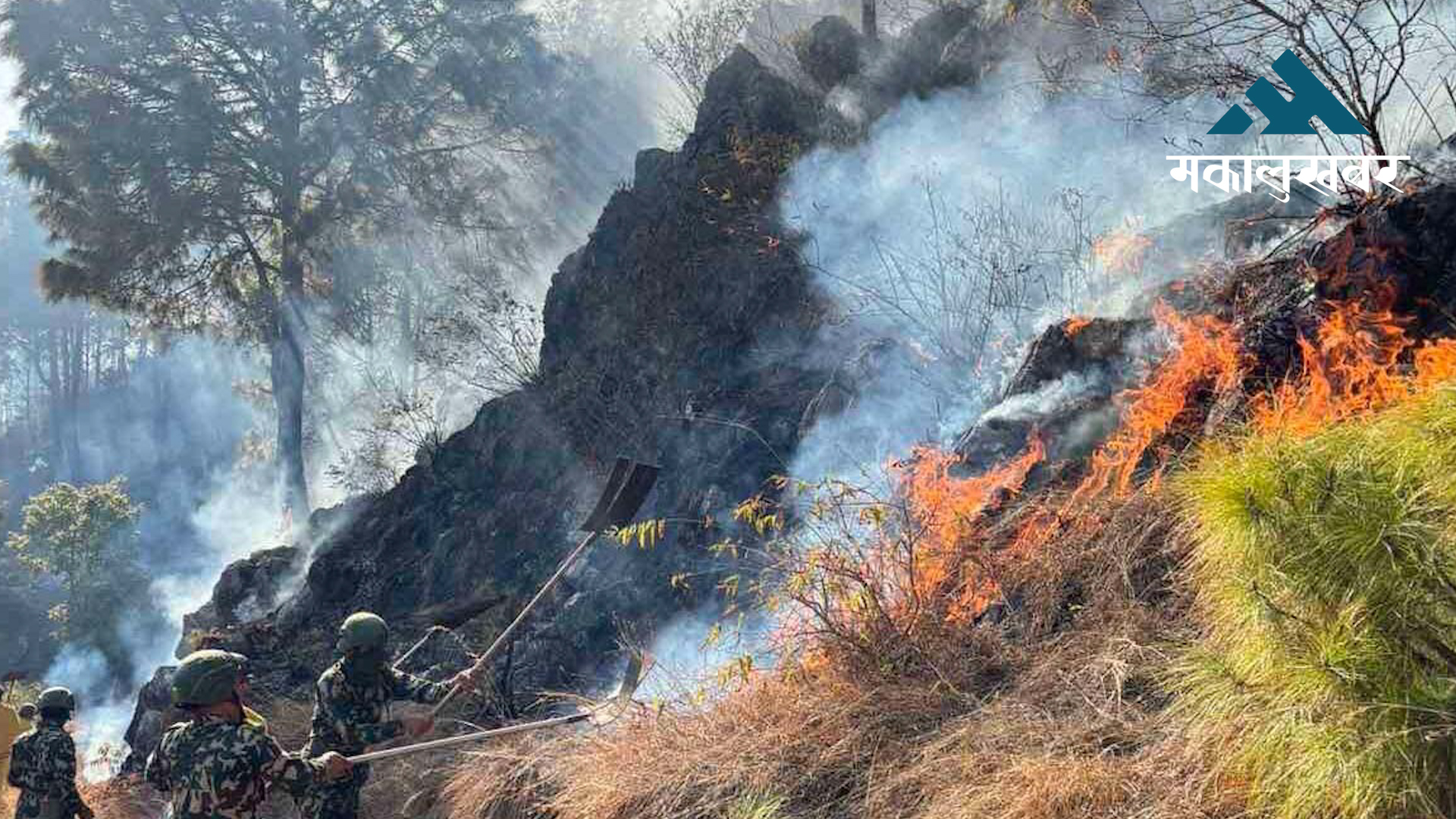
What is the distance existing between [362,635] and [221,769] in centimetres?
147

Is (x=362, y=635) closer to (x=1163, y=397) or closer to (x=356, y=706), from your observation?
(x=356, y=706)

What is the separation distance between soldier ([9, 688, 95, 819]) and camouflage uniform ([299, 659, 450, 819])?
2.76 metres

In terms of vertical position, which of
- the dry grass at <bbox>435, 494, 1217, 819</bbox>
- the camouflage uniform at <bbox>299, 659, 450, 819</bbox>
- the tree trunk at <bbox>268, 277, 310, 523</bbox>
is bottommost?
the dry grass at <bbox>435, 494, 1217, 819</bbox>

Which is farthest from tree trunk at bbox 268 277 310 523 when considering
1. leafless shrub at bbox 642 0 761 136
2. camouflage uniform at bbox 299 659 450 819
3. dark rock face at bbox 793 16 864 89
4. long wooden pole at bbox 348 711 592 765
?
long wooden pole at bbox 348 711 592 765

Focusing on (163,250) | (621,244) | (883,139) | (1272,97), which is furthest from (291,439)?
Answer: (1272,97)

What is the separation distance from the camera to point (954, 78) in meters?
14.7

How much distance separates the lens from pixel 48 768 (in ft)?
27.9

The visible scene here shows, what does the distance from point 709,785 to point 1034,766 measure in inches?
59.9

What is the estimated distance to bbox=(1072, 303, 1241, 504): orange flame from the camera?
6789 millimetres

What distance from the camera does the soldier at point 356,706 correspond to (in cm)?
675

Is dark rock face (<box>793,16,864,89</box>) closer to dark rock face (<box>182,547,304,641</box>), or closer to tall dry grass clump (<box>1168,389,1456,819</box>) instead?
dark rock face (<box>182,547,304,641</box>)

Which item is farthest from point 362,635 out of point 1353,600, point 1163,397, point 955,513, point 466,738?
point 1353,600

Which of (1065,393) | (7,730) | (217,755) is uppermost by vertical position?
(7,730)

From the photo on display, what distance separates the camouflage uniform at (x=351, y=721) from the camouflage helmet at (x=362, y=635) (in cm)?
21
